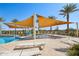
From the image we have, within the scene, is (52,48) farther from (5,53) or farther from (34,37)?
(5,53)

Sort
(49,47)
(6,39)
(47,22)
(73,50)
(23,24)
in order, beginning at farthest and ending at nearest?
(6,39)
(23,24)
(47,22)
(49,47)
(73,50)

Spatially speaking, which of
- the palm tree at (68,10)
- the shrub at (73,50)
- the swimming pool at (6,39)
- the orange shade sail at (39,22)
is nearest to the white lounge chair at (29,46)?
the swimming pool at (6,39)

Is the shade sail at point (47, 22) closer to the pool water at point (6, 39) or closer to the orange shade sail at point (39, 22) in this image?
the orange shade sail at point (39, 22)

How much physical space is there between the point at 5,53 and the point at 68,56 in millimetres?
1716

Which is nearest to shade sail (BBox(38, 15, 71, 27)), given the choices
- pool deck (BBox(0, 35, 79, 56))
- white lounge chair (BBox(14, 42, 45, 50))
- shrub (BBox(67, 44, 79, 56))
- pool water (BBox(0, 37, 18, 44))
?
pool deck (BBox(0, 35, 79, 56))

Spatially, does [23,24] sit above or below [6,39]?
above

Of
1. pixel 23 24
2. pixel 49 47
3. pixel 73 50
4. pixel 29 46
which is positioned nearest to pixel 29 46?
pixel 29 46

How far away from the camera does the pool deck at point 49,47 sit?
5615 mm

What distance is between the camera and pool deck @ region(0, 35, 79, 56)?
18.4 feet

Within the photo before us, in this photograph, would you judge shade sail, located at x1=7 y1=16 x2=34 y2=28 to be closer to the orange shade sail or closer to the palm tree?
the orange shade sail

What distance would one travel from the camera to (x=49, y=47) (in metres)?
5.85

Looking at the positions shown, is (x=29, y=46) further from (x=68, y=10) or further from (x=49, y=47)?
(x=68, y=10)

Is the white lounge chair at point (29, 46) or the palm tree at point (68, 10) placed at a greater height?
the palm tree at point (68, 10)


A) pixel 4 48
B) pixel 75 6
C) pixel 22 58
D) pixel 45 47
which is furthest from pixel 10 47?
pixel 75 6
